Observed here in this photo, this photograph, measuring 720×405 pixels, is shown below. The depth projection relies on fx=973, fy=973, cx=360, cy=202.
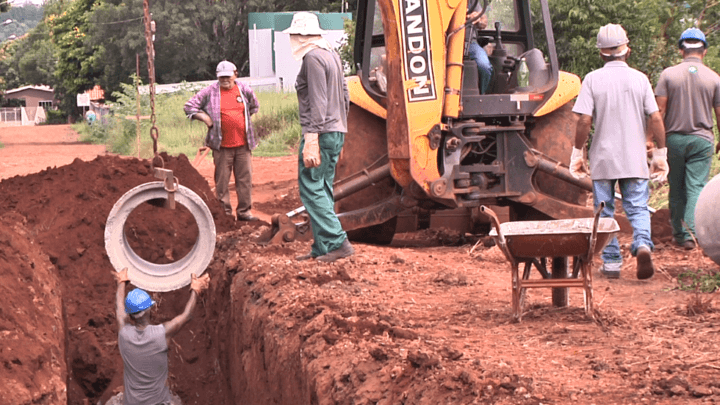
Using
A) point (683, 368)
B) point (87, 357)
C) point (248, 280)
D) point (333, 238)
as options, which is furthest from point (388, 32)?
point (683, 368)

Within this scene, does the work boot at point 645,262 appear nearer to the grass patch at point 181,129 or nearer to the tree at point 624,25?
the tree at point 624,25

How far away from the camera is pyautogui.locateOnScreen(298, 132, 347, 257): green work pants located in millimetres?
7910

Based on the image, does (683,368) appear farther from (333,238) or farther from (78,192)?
(78,192)

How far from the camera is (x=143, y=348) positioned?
23.8ft

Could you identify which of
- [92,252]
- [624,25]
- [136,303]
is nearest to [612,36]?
[136,303]

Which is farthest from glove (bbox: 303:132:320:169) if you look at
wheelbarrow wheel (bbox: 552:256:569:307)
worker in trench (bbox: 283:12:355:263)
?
wheelbarrow wheel (bbox: 552:256:569:307)

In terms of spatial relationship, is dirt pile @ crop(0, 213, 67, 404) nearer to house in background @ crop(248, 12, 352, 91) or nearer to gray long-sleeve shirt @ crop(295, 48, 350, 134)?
gray long-sleeve shirt @ crop(295, 48, 350, 134)

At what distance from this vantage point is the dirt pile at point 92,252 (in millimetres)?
9031

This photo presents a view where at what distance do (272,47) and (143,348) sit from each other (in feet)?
130

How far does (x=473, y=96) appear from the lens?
8.95m

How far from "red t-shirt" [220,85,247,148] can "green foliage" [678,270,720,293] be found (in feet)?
18.3

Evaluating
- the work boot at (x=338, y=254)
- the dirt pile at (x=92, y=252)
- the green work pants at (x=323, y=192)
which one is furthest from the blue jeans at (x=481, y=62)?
the dirt pile at (x=92, y=252)

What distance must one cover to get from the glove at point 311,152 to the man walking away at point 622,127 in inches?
81.0

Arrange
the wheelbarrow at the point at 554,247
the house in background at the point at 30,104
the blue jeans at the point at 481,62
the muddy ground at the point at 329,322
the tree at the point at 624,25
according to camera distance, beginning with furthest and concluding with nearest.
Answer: the house in background at the point at 30,104 < the tree at the point at 624,25 < the blue jeans at the point at 481,62 < the wheelbarrow at the point at 554,247 < the muddy ground at the point at 329,322
